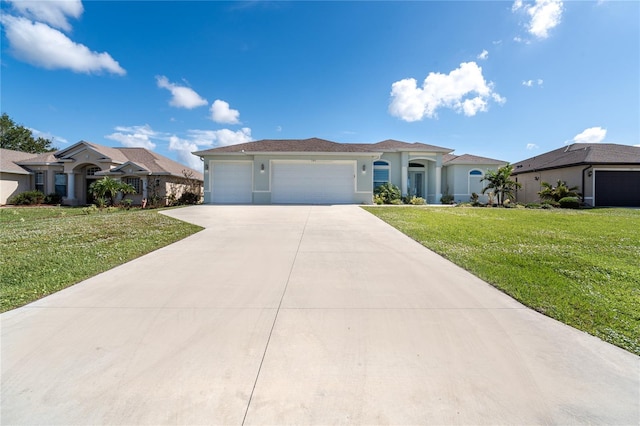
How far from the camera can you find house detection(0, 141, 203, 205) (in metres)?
19.8

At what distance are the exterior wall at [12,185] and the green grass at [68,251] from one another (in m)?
16.8

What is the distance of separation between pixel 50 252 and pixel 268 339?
6.25m

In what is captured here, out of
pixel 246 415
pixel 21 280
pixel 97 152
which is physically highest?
pixel 97 152

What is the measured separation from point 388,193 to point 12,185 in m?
26.9


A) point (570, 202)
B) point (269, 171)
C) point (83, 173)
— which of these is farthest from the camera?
point (83, 173)

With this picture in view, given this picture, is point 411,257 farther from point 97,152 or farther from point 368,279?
point 97,152

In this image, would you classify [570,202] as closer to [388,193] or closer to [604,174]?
[604,174]

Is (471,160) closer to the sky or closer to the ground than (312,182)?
closer to the sky

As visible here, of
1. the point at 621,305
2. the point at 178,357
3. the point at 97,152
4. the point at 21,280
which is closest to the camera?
the point at 178,357

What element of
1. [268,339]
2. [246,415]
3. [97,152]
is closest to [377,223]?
[268,339]

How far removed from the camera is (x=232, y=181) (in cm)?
1897

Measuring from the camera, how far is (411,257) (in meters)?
5.95

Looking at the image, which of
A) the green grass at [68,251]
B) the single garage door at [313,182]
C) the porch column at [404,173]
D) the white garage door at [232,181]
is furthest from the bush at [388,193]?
the green grass at [68,251]

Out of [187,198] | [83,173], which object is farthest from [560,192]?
[83,173]
